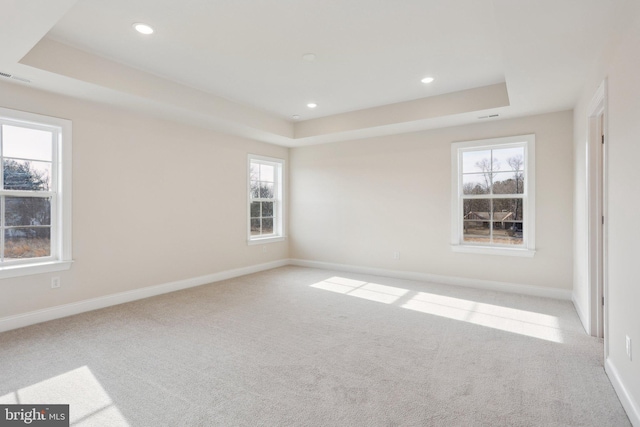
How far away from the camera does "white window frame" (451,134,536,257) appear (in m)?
4.64

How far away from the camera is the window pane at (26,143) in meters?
3.45

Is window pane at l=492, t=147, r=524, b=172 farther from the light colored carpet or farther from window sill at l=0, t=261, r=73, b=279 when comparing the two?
window sill at l=0, t=261, r=73, b=279

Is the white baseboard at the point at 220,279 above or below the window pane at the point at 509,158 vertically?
below

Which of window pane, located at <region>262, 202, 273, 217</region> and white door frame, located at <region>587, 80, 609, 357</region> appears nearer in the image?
white door frame, located at <region>587, 80, 609, 357</region>

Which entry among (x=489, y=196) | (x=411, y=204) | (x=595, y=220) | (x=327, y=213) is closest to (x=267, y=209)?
(x=327, y=213)

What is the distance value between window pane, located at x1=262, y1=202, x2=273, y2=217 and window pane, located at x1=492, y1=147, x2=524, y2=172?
4059mm

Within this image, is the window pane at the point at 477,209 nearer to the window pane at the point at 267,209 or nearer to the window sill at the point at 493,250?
the window sill at the point at 493,250

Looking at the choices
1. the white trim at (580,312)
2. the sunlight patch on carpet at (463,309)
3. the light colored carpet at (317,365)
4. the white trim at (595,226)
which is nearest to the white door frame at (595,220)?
the white trim at (595,226)

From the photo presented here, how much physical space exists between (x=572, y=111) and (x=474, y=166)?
134 centimetres

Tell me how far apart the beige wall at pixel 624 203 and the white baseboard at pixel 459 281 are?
7.20 feet

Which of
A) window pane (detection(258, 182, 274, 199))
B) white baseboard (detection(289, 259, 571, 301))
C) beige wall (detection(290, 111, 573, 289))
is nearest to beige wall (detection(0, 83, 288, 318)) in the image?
window pane (detection(258, 182, 274, 199))

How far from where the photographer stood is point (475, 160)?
16.8 feet

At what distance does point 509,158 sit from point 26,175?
6.01 meters

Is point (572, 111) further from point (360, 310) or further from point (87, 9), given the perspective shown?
point (87, 9)
